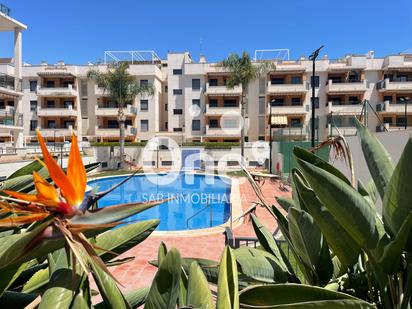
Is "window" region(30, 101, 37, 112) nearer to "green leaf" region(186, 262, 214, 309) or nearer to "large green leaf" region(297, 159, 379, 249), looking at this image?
"green leaf" region(186, 262, 214, 309)

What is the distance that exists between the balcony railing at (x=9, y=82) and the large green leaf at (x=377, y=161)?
30.7 meters

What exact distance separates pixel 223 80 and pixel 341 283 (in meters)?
44.4

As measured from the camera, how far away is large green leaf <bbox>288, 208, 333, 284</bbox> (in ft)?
5.06

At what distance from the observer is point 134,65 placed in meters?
45.6

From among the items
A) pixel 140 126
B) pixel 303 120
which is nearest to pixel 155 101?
pixel 140 126

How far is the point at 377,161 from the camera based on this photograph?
60.1 inches

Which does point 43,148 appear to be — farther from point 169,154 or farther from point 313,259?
point 169,154

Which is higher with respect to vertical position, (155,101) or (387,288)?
(155,101)

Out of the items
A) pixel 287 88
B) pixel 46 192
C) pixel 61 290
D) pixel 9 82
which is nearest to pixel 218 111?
pixel 287 88

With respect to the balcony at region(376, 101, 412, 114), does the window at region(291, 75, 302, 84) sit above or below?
above

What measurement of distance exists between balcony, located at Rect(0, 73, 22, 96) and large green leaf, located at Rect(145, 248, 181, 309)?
29720 millimetres

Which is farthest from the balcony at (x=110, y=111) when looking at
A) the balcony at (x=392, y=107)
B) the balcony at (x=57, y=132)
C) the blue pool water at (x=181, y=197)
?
the balcony at (x=392, y=107)

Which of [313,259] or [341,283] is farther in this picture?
[341,283]

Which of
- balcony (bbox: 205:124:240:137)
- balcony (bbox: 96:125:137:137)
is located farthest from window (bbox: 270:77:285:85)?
balcony (bbox: 96:125:137:137)
